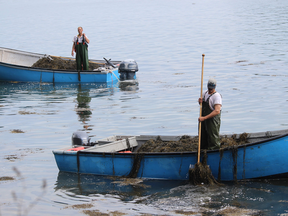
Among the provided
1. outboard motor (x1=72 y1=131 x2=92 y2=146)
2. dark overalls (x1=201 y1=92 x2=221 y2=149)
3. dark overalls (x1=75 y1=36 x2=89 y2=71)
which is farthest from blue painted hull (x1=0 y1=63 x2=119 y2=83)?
dark overalls (x1=201 y1=92 x2=221 y2=149)

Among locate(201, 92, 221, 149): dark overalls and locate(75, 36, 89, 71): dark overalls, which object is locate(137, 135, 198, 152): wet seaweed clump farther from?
locate(75, 36, 89, 71): dark overalls

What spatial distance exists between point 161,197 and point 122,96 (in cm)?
1188

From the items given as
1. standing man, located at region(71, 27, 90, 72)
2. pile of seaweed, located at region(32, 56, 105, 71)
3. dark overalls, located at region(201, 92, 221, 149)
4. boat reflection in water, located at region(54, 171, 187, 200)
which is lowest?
boat reflection in water, located at region(54, 171, 187, 200)

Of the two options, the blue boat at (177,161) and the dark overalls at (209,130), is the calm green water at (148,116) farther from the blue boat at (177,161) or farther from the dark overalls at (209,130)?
the dark overalls at (209,130)

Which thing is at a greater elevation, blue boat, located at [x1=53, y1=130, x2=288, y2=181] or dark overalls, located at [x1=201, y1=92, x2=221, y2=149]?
dark overalls, located at [x1=201, y1=92, x2=221, y2=149]

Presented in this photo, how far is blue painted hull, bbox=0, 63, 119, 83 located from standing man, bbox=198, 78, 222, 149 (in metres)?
13.3

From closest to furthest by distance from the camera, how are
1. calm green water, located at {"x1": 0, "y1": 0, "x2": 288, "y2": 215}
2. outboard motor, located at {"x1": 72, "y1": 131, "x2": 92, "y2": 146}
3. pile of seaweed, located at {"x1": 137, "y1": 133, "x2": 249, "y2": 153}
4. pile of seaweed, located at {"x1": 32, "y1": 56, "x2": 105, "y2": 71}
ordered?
calm green water, located at {"x1": 0, "y1": 0, "x2": 288, "y2": 215}
pile of seaweed, located at {"x1": 137, "y1": 133, "x2": 249, "y2": 153}
outboard motor, located at {"x1": 72, "y1": 131, "x2": 92, "y2": 146}
pile of seaweed, located at {"x1": 32, "y1": 56, "x2": 105, "y2": 71}

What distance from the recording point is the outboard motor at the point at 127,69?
23500 mm

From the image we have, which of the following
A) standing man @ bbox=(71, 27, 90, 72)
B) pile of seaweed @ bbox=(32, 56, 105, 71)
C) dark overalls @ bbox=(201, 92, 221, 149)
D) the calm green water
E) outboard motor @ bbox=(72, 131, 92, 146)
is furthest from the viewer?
pile of seaweed @ bbox=(32, 56, 105, 71)

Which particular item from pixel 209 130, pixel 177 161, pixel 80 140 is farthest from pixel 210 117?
pixel 80 140

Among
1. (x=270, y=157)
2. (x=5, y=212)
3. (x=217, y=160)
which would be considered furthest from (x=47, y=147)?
(x=270, y=157)

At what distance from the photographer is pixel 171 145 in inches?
414

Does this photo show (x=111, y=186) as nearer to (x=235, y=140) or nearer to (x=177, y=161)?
(x=177, y=161)

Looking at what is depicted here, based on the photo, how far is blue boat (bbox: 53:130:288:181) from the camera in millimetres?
9148
